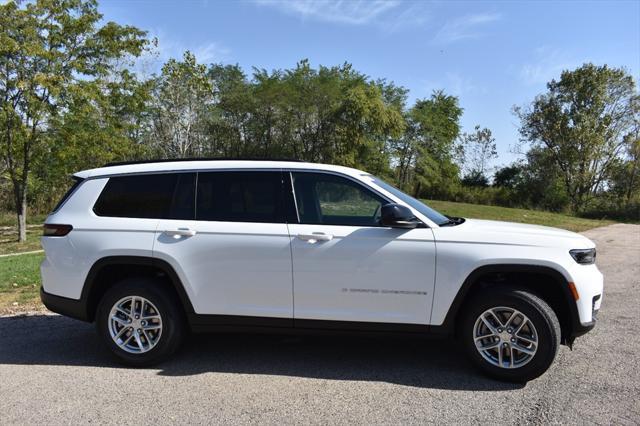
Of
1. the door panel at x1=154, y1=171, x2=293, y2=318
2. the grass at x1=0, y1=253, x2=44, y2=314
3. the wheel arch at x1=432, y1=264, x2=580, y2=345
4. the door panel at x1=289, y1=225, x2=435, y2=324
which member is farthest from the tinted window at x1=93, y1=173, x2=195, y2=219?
the grass at x1=0, y1=253, x2=44, y2=314

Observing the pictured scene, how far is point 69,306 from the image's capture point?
15.4 feet

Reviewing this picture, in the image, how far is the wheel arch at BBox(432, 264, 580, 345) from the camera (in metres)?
4.15

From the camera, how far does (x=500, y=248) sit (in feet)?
13.7

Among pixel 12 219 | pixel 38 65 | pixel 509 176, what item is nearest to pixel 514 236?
pixel 38 65

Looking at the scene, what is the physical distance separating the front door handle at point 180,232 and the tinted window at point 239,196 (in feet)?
0.53

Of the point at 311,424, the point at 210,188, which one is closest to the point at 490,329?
the point at 311,424

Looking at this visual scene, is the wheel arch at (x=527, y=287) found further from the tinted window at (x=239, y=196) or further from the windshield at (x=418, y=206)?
the tinted window at (x=239, y=196)

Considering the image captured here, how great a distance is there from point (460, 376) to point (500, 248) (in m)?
1.17

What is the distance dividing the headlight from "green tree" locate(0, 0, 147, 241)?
15.3 m

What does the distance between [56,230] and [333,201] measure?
2.65 metres

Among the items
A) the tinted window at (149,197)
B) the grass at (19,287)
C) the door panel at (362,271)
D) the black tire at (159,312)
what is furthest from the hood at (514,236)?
the grass at (19,287)

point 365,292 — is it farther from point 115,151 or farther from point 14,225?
point 14,225

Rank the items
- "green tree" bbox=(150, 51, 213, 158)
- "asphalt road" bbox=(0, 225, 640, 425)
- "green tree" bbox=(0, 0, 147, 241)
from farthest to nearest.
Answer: "green tree" bbox=(150, 51, 213, 158) → "green tree" bbox=(0, 0, 147, 241) → "asphalt road" bbox=(0, 225, 640, 425)

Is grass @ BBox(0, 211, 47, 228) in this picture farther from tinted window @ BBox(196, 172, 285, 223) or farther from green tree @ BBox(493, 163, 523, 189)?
green tree @ BBox(493, 163, 523, 189)
